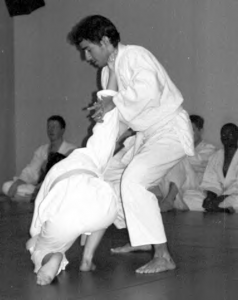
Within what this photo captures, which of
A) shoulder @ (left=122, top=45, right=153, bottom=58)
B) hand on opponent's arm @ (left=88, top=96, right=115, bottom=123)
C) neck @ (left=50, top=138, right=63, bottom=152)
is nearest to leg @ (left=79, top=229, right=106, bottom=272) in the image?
hand on opponent's arm @ (left=88, top=96, right=115, bottom=123)

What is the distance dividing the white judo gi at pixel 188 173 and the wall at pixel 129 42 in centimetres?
28

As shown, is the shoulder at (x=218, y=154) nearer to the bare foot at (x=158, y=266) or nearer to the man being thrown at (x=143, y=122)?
the man being thrown at (x=143, y=122)

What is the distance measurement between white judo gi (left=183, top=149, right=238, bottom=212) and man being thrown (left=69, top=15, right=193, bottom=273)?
260 cm

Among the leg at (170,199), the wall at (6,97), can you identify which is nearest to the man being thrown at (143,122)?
the leg at (170,199)

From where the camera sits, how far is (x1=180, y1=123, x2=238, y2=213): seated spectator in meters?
5.79

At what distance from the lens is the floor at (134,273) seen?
253 centimetres

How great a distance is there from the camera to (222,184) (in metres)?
5.94

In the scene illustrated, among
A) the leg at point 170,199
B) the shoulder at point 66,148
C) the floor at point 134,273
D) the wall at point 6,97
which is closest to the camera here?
the floor at point 134,273

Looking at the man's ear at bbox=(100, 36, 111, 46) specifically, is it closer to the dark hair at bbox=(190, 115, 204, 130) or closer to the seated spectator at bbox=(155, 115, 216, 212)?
the seated spectator at bbox=(155, 115, 216, 212)

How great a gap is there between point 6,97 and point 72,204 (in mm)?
5465

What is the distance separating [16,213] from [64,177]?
2827mm

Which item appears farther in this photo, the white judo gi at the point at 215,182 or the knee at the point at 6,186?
the knee at the point at 6,186

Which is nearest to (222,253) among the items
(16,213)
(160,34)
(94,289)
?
(94,289)

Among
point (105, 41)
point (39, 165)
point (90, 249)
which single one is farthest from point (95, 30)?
point (39, 165)
